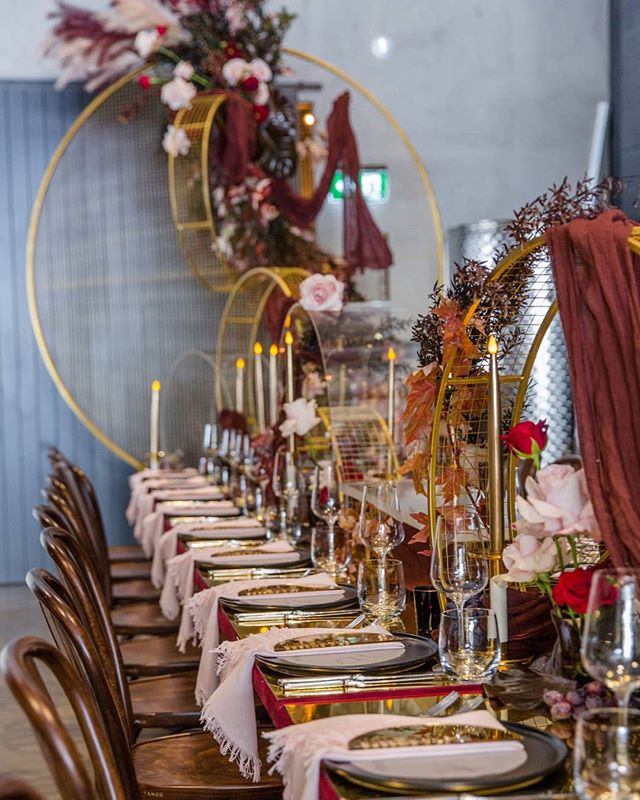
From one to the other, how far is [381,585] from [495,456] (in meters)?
0.34

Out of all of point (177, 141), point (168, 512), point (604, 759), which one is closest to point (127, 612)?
point (168, 512)

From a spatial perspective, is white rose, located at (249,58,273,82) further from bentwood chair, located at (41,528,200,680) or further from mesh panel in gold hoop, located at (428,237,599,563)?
mesh panel in gold hoop, located at (428,237,599,563)

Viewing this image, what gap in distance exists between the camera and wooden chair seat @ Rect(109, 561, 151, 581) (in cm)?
446

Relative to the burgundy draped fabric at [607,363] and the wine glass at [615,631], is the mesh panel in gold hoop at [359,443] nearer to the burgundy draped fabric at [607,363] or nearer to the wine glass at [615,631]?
the burgundy draped fabric at [607,363]

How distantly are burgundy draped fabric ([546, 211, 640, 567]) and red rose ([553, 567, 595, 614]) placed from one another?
0.05 meters

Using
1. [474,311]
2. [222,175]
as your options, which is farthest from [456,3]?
[474,311]

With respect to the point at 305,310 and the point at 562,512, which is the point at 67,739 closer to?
the point at 562,512

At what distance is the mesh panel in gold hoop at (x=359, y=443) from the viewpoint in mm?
3367

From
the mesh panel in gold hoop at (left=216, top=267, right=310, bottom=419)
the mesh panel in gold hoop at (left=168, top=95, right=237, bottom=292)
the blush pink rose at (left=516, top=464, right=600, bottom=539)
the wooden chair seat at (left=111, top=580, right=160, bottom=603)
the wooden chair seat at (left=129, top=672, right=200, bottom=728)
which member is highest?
the mesh panel in gold hoop at (left=168, top=95, right=237, bottom=292)

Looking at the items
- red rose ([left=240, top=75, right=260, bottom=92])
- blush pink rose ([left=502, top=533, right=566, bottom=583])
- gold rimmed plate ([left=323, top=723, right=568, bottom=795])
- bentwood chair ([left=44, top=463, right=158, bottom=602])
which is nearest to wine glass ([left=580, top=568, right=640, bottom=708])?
gold rimmed plate ([left=323, top=723, right=568, bottom=795])

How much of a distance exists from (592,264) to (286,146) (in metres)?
4.73

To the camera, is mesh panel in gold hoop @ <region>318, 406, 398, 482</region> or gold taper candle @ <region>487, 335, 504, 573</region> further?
mesh panel in gold hoop @ <region>318, 406, 398, 482</region>

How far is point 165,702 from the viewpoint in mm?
2779

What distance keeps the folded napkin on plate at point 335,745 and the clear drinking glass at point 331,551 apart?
1.06 m
